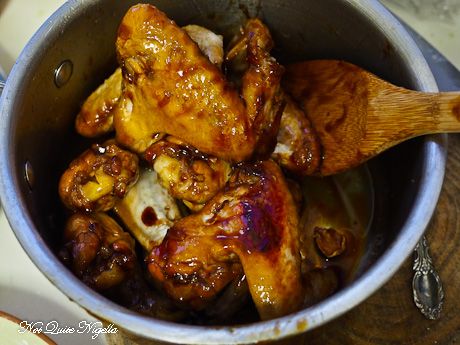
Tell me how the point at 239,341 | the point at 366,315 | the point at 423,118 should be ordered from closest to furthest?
the point at 239,341 < the point at 423,118 < the point at 366,315

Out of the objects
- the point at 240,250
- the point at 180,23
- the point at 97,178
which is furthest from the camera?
the point at 180,23

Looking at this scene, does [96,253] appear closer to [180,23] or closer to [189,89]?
[189,89]

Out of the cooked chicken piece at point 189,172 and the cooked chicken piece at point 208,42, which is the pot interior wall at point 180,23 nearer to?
the cooked chicken piece at point 208,42

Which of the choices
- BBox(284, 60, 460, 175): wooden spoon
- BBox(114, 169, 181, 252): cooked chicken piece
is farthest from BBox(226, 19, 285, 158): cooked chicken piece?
BBox(114, 169, 181, 252): cooked chicken piece

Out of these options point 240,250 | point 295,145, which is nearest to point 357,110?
point 295,145

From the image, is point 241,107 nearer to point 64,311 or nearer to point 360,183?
point 360,183

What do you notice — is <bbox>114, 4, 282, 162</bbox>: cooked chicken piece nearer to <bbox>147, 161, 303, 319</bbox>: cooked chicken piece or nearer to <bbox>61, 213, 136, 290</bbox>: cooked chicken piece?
<bbox>147, 161, 303, 319</bbox>: cooked chicken piece

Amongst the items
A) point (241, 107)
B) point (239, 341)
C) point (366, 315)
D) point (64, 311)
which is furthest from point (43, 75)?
point (366, 315)
